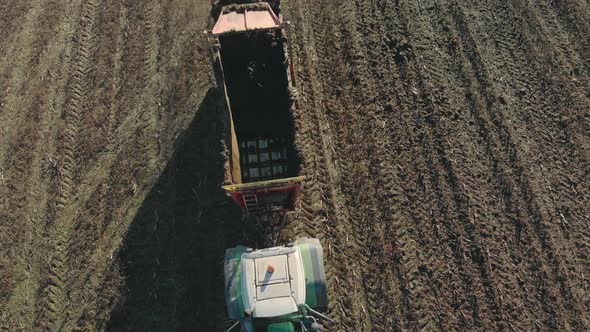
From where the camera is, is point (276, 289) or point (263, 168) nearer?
point (276, 289)

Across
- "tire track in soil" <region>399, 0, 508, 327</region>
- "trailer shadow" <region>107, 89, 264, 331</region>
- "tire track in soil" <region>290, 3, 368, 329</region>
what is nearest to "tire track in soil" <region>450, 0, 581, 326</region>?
"tire track in soil" <region>399, 0, 508, 327</region>

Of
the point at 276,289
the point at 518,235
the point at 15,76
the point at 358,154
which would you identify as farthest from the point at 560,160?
the point at 15,76

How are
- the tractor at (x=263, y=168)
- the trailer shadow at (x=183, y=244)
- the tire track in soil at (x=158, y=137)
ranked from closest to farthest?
the tractor at (x=263, y=168) → the trailer shadow at (x=183, y=244) → the tire track in soil at (x=158, y=137)

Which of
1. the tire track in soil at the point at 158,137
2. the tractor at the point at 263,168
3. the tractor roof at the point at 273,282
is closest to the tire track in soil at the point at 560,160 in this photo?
the tractor at the point at 263,168

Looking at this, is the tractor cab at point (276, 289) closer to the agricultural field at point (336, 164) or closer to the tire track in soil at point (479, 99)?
the agricultural field at point (336, 164)

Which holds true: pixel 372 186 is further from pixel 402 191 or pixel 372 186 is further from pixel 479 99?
pixel 479 99

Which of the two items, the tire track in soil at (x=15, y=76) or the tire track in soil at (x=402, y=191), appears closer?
the tire track in soil at (x=402, y=191)

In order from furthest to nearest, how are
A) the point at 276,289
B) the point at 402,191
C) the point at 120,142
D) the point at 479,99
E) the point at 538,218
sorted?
the point at 479,99 < the point at 120,142 < the point at 402,191 < the point at 538,218 < the point at 276,289

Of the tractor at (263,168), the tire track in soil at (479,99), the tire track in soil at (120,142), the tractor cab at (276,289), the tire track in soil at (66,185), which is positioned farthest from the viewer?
the tire track in soil at (479,99)
